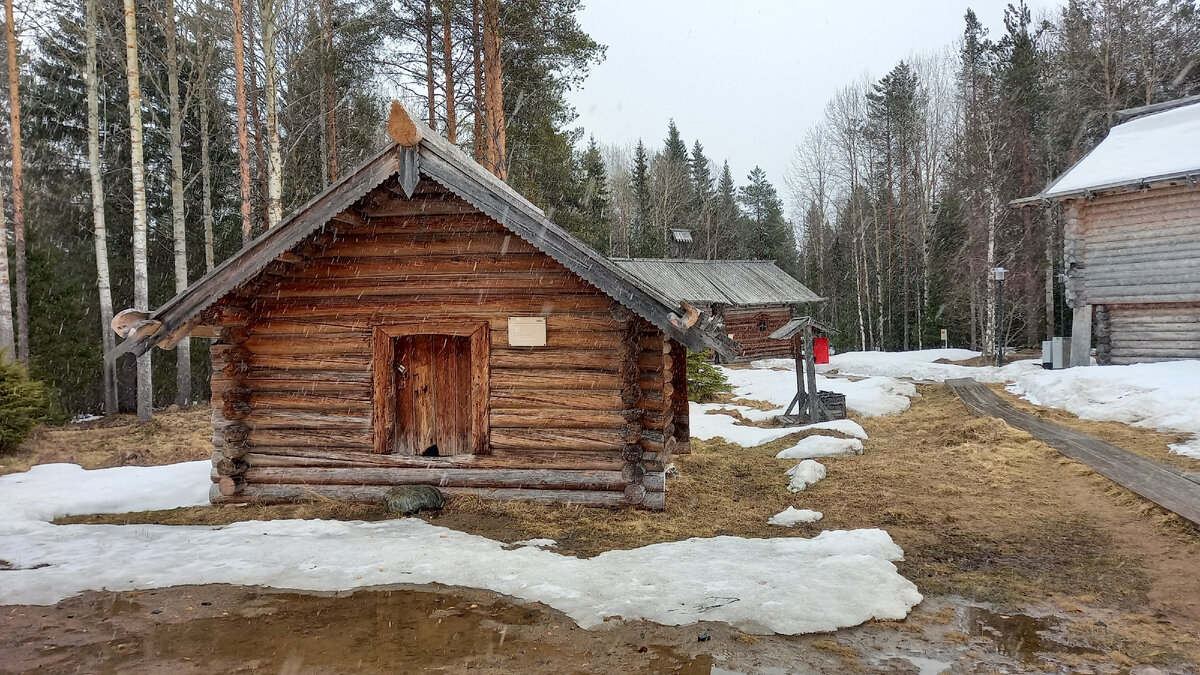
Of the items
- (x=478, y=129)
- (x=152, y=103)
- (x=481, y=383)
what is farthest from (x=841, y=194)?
(x=481, y=383)

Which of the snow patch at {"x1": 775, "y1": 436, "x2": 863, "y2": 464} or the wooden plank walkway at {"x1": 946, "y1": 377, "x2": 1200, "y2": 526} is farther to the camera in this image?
the snow patch at {"x1": 775, "y1": 436, "x2": 863, "y2": 464}

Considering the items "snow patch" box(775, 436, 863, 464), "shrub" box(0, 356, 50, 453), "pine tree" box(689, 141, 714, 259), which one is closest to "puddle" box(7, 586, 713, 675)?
"snow patch" box(775, 436, 863, 464)

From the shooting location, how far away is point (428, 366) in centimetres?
872

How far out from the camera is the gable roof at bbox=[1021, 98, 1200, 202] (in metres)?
15.8

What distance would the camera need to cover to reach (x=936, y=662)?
14.1 ft

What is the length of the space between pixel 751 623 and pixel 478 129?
16290 millimetres

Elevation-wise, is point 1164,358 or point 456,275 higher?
point 456,275

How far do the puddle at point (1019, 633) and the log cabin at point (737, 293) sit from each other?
23.8 metres

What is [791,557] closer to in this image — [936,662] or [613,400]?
[936,662]

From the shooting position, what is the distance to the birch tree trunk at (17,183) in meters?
14.4

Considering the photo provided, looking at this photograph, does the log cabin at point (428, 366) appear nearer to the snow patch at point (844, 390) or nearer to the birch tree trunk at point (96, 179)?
the snow patch at point (844, 390)

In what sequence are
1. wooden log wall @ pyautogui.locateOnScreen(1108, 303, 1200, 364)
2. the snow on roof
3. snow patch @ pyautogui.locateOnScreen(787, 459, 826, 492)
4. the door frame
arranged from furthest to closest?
the snow on roof < wooden log wall @ pyautogui.locateOnScreen(1108, 303, 1200, 364) < snow patch @ pyautogui.locateOnScreen(787, 459, 826, 492) < the door frame

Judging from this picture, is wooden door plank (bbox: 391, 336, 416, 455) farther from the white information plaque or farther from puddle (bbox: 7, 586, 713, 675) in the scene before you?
puddle (bbox: 7, 586, 713, 675)

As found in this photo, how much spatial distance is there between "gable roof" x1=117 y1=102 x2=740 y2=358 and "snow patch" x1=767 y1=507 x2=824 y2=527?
6.57ft
